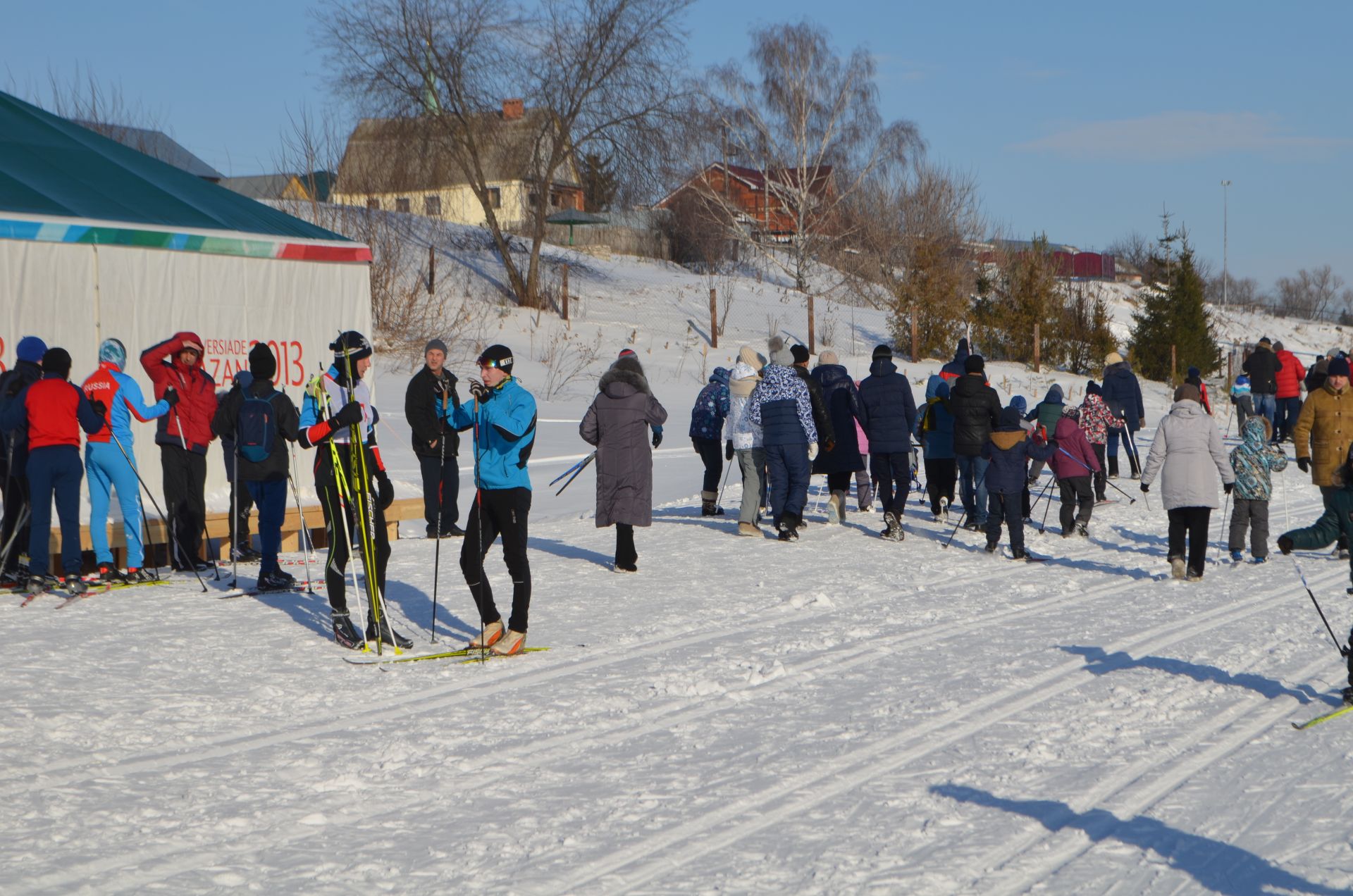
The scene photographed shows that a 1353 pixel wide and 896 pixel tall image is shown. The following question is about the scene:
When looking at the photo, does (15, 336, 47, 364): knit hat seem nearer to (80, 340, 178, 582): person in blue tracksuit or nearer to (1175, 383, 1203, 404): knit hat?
(80, 340, 178, 582): person in blue tracksuit

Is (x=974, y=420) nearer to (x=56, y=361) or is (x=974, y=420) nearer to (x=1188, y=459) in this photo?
(x=1188, y=459)

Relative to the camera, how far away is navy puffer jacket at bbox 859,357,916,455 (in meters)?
12.3

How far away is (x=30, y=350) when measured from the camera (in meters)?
8.91

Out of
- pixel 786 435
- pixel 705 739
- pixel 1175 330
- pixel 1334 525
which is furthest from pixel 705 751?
pixel 1175 330

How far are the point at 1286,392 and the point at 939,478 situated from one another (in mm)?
11158

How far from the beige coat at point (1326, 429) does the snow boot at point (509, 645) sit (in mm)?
7333

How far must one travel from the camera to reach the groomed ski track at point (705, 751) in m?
4.23

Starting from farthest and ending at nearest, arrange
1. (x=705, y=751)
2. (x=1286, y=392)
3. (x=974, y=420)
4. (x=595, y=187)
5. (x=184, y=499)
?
(x=595, y=187)
(x=1286, y=392)
(x=974, y=420)
(x=184, y=499)
(x=705, y=751)

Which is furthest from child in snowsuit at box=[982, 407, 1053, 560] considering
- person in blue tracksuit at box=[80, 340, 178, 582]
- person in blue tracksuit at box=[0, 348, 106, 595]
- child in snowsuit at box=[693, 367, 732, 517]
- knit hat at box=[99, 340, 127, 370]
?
person in blue tracksuit at box=[0, 348, 106, 595]

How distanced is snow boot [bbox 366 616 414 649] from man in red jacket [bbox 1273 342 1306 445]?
1762 cm

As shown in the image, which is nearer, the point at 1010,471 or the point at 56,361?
the point at 56,361

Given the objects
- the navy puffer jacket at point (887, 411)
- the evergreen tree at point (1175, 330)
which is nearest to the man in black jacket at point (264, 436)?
the navy puffer jacket at point (887, 411)

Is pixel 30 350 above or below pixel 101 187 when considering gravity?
below

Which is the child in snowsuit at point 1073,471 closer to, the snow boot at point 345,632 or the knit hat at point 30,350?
the snow boot at point 345,632
